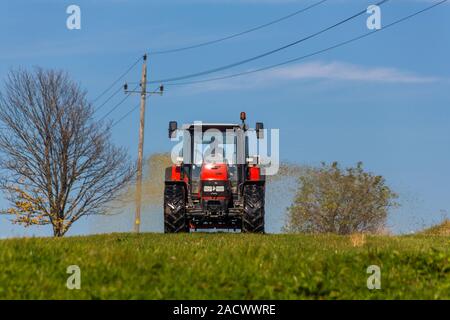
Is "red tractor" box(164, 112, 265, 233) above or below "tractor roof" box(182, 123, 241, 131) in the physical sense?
below

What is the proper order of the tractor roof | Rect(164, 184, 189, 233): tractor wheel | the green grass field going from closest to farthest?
the green grass field → Rect(164, 184, 189, 233): tractor wheel → the tractor roof

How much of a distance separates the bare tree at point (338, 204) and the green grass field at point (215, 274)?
33363 millimetres

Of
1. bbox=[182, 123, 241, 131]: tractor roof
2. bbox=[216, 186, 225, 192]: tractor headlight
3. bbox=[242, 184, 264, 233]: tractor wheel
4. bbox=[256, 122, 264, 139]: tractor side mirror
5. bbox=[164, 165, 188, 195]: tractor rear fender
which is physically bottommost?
bbox=[242, 184, 264, 233]: tractor wheel

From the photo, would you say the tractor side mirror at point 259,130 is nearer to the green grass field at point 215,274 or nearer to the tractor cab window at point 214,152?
the tractor cab window at point 214,152

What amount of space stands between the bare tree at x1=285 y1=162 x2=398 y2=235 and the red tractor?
832 inches

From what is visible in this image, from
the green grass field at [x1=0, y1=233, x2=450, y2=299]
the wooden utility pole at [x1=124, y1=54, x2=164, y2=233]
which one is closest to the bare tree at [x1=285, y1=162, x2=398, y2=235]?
the wooden utility pole at [x1=124, y1=54, x2=164, y2=233]

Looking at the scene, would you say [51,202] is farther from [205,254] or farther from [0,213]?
[205,254]

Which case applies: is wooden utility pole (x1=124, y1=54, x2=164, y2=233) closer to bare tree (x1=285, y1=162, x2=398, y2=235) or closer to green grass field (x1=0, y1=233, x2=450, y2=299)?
bare tree (x1=285, y1=162, x2=398, y2=235)

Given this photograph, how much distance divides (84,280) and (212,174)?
14063mm

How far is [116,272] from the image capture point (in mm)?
10258

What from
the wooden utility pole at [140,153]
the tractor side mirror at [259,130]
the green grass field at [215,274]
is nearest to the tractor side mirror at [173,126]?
the tractor side mirror at [259,130]

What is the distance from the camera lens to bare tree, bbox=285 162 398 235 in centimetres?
4525

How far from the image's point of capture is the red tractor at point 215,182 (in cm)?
2369
